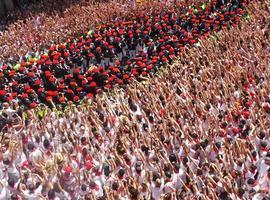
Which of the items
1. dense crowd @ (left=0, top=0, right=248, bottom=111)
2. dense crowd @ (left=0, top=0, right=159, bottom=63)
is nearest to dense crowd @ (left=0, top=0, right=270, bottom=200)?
dense crowd @ (left=0, top=0, right=248, bottom=111)

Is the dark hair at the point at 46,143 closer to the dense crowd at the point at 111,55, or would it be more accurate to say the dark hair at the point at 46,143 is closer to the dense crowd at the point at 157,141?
the dense crowd at the point at 157,141

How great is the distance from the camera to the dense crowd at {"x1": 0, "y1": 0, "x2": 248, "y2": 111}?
414 inches

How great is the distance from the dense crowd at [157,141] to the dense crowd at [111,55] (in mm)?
798

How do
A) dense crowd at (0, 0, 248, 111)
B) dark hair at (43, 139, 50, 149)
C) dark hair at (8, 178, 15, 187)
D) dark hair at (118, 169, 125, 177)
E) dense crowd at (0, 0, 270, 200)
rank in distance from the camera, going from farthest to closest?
dense crowd at (0, 0, 248, 111), dark hair at (43, 139, 50, 149), dark hair at (8, 178, 15, 187), dark hair at (118, 169, 125, 177), dense crowd at (0, 0, 270, 200)

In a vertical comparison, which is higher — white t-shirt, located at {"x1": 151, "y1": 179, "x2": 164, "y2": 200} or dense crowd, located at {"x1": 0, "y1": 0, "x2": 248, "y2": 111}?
dense crowd, located at {"x1": 0, "y1": 0, "x2": 248, "y2": 111}

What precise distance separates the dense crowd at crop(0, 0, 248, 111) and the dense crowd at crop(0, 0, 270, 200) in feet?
2.62

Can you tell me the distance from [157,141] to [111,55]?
5.23 meters

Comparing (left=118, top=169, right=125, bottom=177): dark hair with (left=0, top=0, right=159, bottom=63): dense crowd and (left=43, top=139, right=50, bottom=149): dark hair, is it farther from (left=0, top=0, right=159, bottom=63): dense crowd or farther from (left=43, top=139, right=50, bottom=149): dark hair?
(left=0, top=0, right=159, bottom=63): dense crowd

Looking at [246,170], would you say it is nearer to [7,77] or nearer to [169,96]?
[169,96]

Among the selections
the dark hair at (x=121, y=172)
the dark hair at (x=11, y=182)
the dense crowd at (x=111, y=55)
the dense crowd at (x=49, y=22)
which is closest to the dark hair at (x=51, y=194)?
the dark hair at (x=11, y=182)

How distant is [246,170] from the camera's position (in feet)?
21.1

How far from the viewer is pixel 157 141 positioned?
729 cm

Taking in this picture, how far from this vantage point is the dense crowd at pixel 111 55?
414 inches

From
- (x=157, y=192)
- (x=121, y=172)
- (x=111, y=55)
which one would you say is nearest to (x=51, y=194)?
(x=121, y=172)
